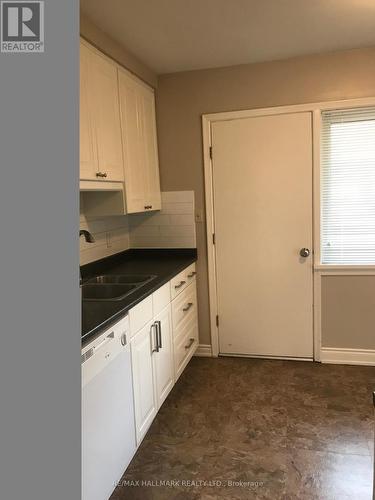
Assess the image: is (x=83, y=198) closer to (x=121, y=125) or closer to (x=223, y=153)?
(x=121, y=125)

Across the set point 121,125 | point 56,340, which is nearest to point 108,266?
point 121,125

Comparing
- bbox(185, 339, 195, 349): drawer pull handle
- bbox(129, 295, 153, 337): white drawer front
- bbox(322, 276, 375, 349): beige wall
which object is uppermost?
bbox(129, 295, 153, 337): white drawer front

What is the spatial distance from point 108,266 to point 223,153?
129cm

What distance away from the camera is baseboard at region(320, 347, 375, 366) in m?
3.22

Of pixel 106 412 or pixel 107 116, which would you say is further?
pixel 107 116

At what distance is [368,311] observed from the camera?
318 cm

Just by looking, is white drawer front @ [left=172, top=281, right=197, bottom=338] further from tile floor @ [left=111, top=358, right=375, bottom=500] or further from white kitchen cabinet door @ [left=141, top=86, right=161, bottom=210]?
white kitchen cabinet door @ [left=141, top=86, right=161, bottom=210]

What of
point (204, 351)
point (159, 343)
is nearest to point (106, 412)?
point (159, 343)

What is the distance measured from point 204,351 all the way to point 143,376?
1.46 metres

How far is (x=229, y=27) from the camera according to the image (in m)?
2.46

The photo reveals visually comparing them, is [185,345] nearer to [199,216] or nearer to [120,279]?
[120,279]

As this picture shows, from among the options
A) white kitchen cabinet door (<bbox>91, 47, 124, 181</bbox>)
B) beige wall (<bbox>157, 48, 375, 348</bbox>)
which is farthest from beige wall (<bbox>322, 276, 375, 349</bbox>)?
white kitchen cabinet door (<bbox>91, 47, 124, 181</bbox>)

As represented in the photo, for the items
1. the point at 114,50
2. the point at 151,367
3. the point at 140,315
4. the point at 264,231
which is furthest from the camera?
the point at 264,231

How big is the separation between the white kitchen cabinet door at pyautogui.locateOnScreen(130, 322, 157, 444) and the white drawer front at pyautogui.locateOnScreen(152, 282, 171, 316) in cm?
12
